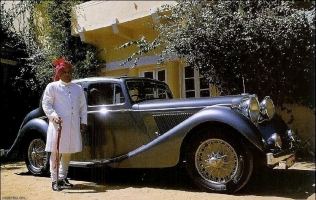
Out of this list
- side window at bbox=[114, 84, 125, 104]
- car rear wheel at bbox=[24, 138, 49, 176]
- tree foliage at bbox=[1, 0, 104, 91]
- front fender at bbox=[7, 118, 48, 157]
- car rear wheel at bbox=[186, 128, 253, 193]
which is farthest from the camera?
tree foliage at bbox=[1, 0, 104, 91]

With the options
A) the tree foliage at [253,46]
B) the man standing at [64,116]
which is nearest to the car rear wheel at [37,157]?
the man standing at [64,116]

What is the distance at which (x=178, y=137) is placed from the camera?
407 cm

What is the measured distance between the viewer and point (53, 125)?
4.32m

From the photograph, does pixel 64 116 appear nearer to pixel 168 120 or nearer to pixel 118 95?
pixel 118 95

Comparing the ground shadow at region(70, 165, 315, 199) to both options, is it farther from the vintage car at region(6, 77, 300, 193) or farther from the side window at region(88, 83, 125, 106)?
the side window at region(88, 83, 125, 106)

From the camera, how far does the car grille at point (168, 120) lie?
4336mm

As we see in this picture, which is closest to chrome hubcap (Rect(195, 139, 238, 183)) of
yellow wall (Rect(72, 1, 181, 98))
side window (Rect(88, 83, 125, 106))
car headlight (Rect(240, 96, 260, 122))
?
car headlight (Rect(240, 96, 260, 122))

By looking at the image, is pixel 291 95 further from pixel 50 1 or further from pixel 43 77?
pixel 50 1

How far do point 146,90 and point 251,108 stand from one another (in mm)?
1780

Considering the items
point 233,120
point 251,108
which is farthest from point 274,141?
point 233,120

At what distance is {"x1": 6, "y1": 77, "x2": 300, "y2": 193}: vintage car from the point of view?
12.5 ft

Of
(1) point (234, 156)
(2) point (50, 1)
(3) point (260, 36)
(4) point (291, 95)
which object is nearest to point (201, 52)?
(3) point (260, 36)

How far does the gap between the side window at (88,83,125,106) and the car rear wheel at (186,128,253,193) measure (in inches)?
56.5

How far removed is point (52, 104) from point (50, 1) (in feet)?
23.2
